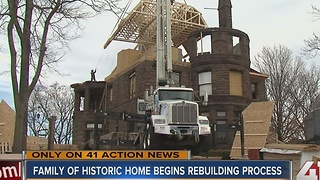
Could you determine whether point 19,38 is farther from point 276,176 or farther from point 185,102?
point 276,176

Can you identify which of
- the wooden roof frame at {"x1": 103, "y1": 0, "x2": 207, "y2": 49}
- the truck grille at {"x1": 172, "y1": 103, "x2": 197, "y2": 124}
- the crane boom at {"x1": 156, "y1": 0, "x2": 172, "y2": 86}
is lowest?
the truck grille at {"x1": 172, "y1": 103, "x2": 197, "y2": 124}

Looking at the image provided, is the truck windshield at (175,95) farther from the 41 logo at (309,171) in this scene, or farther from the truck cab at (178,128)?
the 41 logo at (309,171)

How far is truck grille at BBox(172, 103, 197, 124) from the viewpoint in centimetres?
1642

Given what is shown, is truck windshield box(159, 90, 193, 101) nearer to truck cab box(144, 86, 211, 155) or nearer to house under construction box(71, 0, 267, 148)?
truck cab box(144, 86, 211, 155)

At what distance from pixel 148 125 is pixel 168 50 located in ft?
19.2

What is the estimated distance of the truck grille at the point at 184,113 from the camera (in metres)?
16.4

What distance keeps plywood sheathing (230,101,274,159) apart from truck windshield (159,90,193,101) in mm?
3507

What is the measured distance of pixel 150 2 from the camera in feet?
109

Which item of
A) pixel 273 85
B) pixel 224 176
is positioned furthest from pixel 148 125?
pixel 273 85

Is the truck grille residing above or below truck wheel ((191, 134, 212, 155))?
above

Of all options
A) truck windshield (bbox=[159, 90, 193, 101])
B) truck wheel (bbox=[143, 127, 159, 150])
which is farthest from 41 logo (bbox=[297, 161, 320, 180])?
truck windshield (bbox=[159, 90, 193, 101])

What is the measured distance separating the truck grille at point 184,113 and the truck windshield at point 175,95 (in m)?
1.09

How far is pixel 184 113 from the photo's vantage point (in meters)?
16.6

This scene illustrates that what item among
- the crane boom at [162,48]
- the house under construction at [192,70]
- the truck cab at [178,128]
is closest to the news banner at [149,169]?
the truck cab at [178,128]
